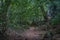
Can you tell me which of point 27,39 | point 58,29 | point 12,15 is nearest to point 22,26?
point 27,39

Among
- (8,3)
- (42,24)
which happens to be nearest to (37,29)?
(42,24)

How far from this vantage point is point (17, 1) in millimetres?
4273

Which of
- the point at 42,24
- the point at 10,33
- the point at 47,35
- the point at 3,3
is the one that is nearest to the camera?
the point at 3,3

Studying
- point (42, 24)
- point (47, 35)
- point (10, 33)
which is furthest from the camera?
point (42, 24)

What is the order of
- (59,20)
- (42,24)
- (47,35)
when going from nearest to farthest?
1. (59,20)
2. (47,35)
3. (42,24)

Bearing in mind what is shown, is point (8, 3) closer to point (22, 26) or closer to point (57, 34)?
point (22, 26)

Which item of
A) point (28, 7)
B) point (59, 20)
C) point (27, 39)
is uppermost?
point (28, 7)

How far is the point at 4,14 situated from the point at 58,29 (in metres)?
1.44

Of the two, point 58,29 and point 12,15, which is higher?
point 12,15

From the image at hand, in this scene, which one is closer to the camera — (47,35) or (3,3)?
(3,3)

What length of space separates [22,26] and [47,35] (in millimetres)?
753

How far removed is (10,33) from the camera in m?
4.67

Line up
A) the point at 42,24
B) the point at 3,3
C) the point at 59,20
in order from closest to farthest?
the point at 59,20, the point at 3,3, the point at 42,24

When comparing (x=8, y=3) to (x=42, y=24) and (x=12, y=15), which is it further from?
(x=42, y=24)
